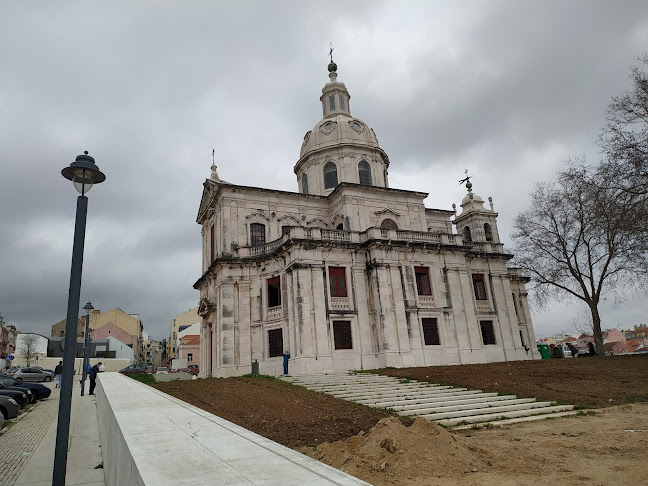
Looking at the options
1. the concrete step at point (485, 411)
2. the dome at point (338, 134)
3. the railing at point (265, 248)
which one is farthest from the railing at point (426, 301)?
the concrete step at point (485, 411)

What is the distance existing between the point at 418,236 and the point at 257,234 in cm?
1198

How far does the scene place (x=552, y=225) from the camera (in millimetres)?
33500

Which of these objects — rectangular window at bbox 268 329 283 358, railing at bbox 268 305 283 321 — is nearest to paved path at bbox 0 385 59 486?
rectangular window at bbox 268 329 283 358

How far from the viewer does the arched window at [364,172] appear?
37500mm

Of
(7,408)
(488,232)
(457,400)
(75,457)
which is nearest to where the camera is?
(75,457)

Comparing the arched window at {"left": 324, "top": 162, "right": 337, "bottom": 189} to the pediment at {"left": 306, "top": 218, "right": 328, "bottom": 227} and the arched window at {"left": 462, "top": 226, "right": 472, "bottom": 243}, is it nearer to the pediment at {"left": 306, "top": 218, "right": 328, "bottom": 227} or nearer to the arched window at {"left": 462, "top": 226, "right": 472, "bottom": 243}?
the pediment at {"left": 306, "top": 218, "right": 328, "bottom": 227}

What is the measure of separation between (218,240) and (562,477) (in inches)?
1118

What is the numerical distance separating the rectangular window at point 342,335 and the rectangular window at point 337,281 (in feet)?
6.35

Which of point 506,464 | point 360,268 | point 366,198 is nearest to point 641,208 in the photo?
point 506,464

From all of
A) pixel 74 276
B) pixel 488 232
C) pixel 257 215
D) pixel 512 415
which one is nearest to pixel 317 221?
pixel 257 215

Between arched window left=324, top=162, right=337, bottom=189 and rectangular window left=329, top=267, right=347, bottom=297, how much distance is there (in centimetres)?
1040

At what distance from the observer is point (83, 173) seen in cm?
721

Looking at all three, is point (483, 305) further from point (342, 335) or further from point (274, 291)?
point (274, 291)

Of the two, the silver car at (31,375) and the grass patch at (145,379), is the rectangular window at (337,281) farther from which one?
the silver car at (31,375)
